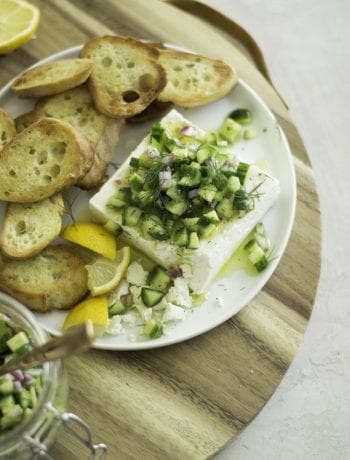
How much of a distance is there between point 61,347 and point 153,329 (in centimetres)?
117

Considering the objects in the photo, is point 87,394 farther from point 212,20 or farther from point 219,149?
point 212,20

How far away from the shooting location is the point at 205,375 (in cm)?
359

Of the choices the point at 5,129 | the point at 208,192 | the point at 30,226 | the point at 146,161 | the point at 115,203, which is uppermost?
the point at 208,192

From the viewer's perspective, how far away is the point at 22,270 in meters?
3.65

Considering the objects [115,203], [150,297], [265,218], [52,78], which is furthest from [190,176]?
[52,78]

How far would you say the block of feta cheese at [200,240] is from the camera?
12.0ft

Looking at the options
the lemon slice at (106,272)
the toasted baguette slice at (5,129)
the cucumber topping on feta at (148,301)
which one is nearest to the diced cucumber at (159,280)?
the cucumber topping on feta at (148,301)

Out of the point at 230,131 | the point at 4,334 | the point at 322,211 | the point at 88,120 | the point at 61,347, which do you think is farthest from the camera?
the point at 322,211

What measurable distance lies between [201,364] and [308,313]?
721 mm

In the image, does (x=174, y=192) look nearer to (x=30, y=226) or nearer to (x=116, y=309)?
(x=116, y=309)

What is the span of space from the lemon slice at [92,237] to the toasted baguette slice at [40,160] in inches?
10.0

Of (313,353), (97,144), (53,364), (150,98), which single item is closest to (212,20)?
(150,98)

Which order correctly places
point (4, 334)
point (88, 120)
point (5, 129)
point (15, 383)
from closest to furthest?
point (15, 383) → point (4, 334) → point (5, 129) → point (88, 120)

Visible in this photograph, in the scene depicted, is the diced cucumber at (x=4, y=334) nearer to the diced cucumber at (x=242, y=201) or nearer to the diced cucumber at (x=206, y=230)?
the diced cucumber at (x=206, y=230)
